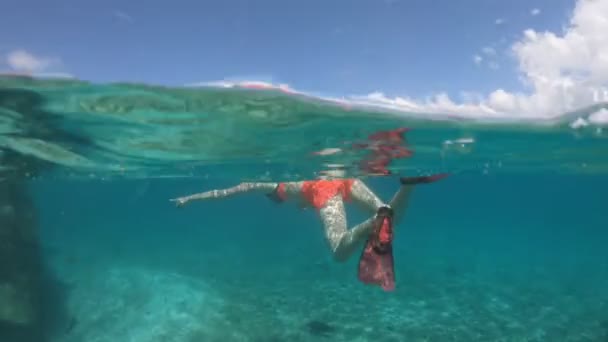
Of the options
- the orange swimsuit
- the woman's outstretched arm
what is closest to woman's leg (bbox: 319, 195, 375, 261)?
the orange swimsuit

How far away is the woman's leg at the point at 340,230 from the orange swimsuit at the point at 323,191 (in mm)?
255

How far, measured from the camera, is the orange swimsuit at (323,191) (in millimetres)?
13312

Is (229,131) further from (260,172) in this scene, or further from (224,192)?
(260,172)

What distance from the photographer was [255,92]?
1088cm

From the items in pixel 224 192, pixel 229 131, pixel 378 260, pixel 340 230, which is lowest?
pixel 378 260

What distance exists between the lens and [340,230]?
11.4 meters

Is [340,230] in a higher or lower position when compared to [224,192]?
lower

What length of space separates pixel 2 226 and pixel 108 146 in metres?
6.11

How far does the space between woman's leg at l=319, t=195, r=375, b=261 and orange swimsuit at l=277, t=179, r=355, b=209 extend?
0.25 m

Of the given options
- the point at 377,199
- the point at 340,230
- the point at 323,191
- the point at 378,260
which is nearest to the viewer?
the point at 378,260

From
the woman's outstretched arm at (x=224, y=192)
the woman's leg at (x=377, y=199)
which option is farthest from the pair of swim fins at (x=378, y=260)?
the woman's outstretched arm at (x=224, y=192)

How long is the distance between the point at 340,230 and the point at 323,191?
2377 millimetres

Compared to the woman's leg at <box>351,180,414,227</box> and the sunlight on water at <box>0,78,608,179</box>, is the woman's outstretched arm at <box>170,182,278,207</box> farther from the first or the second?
the woman's leg at <box>351,180,414,227</box>

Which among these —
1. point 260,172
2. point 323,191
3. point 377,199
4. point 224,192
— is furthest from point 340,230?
point 260,172
